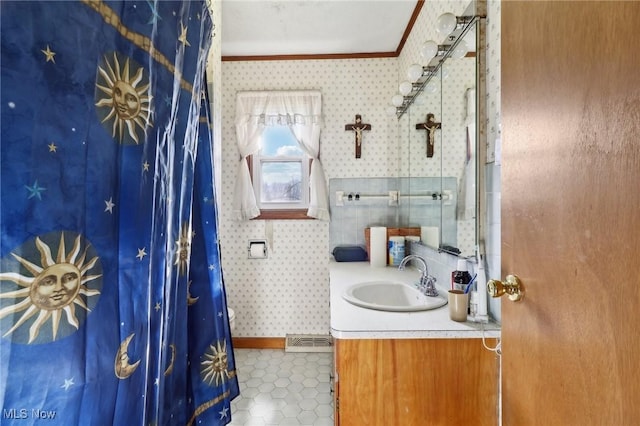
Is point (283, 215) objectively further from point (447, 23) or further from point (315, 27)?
point (447, 23)

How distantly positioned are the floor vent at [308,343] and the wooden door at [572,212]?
5.87 feet

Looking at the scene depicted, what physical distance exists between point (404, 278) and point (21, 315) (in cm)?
159

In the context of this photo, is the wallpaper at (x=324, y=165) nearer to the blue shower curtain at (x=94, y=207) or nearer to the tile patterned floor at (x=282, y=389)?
the tile patterned floor at (x=282, y=389)

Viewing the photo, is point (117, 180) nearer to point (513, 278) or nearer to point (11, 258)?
point (11, 258)

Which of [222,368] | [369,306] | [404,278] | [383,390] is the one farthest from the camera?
[404,278]

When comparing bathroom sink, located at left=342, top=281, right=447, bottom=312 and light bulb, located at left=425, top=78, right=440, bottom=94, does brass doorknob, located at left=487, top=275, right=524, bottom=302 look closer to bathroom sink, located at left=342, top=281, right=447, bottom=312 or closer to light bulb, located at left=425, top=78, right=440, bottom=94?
bathroom sink, located at left=342, top=281, right=447, bottom=312

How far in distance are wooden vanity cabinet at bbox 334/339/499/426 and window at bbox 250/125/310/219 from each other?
1672mm

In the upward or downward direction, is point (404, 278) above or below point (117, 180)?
below

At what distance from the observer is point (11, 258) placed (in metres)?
0.33

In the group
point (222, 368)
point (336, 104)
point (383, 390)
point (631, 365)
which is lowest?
point (383, 390)

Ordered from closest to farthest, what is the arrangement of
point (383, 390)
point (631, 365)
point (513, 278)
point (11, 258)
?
point (11, 258) → point (631, 365) → point (513, 278) → point (383, 390)

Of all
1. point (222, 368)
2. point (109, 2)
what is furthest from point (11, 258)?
point (222, 368)

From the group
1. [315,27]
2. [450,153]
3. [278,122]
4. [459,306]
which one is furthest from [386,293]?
[315,27]

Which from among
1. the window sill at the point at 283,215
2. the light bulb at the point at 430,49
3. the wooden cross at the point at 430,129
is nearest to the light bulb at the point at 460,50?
the light bulb at the point at 430,49
